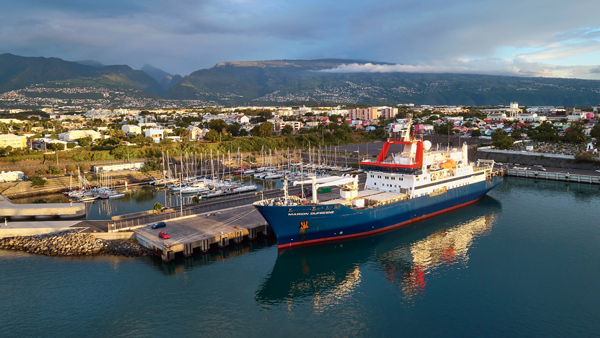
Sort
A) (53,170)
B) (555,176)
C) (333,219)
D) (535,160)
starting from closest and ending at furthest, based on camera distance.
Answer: (333,219) < (555,176) < (53,170) < (535,160)

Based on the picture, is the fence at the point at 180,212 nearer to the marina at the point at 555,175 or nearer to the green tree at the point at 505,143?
the marina at the point at 555,175

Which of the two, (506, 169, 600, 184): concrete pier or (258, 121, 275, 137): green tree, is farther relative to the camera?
(258, 121, 275, 137): green tree

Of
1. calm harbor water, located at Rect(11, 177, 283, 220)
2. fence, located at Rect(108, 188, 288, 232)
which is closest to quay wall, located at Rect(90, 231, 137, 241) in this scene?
fence, located at Rect(108, 188, 288, 232)

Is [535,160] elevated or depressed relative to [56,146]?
depressed

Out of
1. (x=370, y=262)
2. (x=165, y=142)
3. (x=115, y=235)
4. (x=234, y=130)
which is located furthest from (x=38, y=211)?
(x=234, y=130)

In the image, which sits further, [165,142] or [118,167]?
[165,142]

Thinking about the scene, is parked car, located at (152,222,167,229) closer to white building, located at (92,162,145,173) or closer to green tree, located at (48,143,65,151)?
white building, located at (92,162,145,173)

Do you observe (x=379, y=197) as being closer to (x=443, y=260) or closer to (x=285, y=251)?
(x=443, y=260)

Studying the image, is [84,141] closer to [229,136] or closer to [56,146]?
[56,146]
